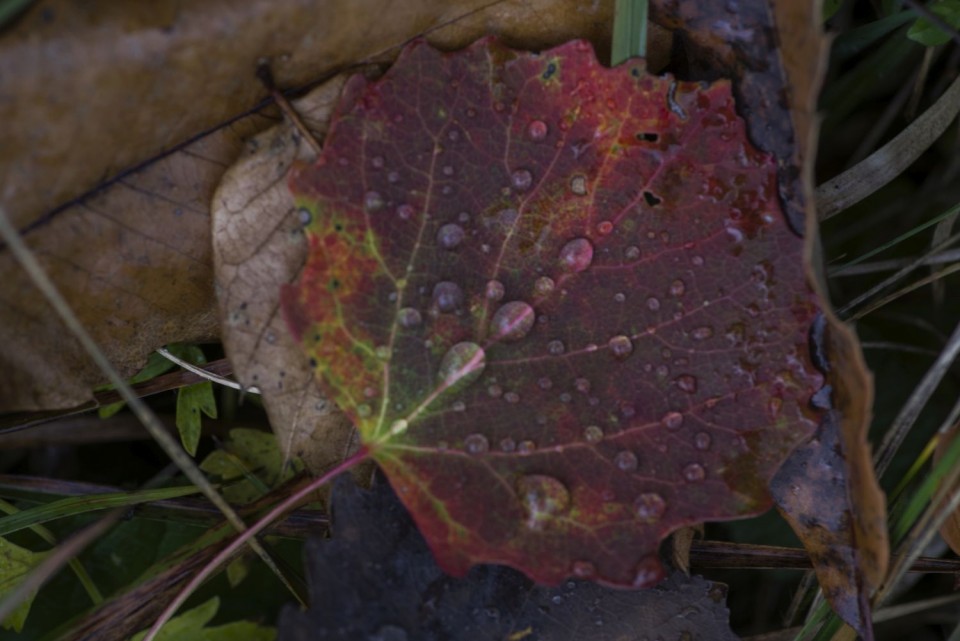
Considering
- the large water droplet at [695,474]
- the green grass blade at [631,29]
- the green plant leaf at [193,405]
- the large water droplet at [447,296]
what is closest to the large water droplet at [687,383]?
the large water droplet at [695,474]

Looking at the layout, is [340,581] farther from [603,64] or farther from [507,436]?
[603,64]

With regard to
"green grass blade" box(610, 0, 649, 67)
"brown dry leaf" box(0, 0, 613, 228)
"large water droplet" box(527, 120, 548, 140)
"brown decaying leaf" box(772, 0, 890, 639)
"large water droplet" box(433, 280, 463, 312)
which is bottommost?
"brown decaying leaf" box(772, 0, 890, 639)

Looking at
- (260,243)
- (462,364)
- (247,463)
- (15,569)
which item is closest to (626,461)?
(462,364)

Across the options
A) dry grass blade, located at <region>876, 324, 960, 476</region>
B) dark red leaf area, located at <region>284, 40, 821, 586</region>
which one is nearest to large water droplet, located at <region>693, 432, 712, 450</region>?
dark red leaf area, located at <region>284, 40, 821, 586</region>

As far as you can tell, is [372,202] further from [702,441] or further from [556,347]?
[702,441]

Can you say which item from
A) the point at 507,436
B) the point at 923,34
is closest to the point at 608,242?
the point at 507,436

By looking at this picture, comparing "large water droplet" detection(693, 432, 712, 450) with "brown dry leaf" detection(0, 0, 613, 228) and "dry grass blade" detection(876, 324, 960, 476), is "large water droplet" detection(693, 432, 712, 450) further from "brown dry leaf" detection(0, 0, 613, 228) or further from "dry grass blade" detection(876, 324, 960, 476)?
"brown dry leaf" detection(0, 0, 613, 228)
